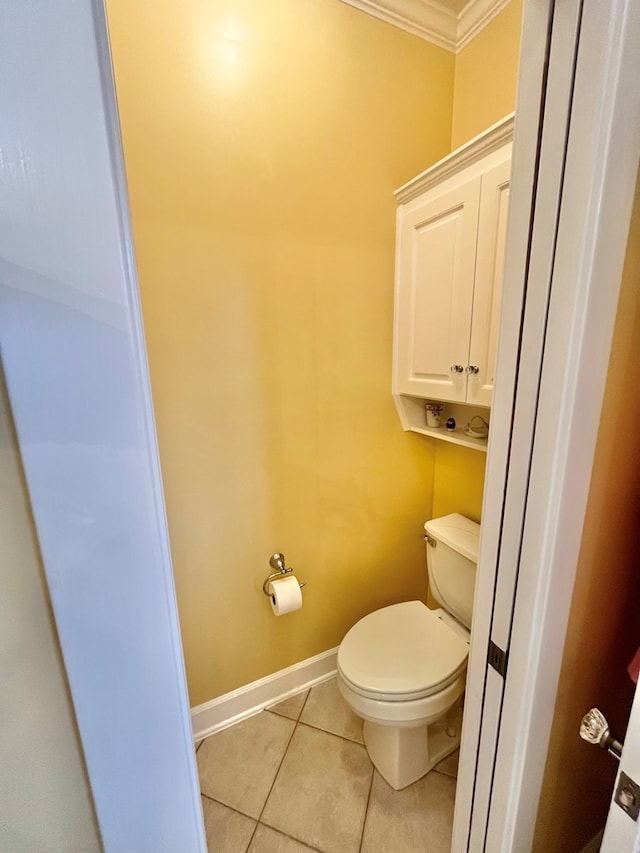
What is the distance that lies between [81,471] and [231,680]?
1.56 m

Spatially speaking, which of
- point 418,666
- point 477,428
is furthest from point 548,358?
point 418,666

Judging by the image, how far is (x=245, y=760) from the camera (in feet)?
4.53

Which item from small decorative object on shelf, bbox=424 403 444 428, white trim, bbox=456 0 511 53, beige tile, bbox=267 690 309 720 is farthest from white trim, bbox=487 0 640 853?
white trim, bbox=456 0 511 53

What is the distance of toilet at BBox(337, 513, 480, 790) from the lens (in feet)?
3.86

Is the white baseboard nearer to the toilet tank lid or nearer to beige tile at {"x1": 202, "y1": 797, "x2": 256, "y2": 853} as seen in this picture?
beige tile at {"x1": 202, "y1": 797, "x2": 256, "y2": 853}

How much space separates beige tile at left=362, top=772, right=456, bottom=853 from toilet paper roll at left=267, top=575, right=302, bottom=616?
0.66 meters

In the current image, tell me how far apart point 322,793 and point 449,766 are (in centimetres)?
49

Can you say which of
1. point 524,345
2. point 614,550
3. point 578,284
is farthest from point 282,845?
point 578,284

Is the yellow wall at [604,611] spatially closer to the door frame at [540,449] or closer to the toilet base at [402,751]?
the door frame at [540,449]

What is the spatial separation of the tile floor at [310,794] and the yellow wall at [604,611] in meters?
0.44

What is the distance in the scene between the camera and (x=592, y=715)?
2.04 ft

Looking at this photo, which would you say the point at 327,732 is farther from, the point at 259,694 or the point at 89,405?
the point at 89,405

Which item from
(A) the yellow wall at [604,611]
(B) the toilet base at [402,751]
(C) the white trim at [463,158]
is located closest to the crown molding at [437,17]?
(C) the white trim at [463,158]

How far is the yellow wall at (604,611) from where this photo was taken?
63cm
